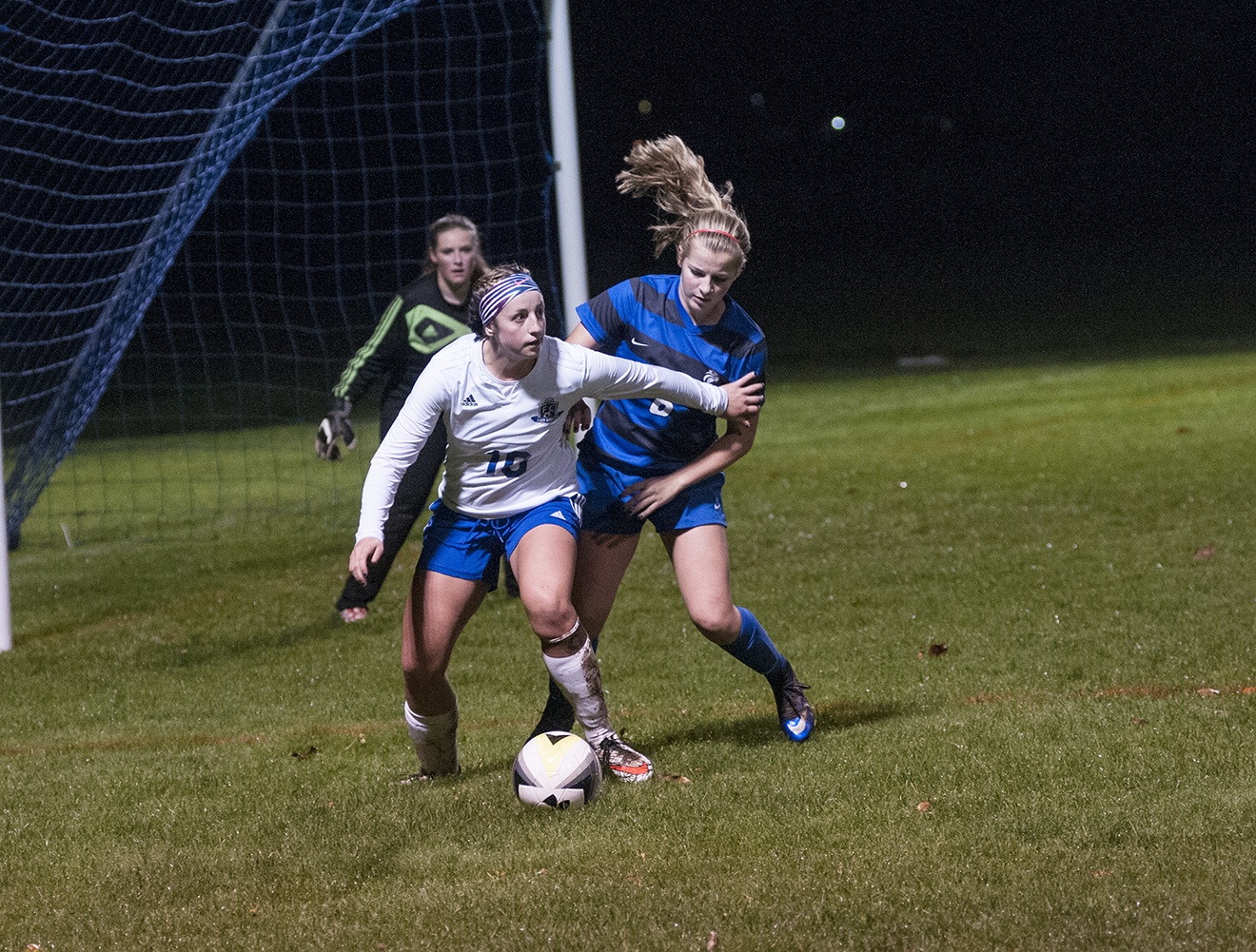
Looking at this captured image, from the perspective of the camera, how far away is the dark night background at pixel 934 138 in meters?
26.8

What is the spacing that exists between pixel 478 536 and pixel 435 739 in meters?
0.79

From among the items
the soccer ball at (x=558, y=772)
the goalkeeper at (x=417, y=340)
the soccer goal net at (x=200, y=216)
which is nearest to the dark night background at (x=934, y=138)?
the soccer goal net at (x=200, y=216)

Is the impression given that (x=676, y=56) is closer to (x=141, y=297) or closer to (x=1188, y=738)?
(x=141, y=297)

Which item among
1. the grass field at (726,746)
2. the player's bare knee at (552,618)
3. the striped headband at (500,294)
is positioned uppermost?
the striped headband at (500,294)

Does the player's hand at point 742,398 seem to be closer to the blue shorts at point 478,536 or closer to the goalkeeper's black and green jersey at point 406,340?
the blue shorts at point 478,536

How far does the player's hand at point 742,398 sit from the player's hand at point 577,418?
0.46 m

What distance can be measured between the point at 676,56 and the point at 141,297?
69.4ft

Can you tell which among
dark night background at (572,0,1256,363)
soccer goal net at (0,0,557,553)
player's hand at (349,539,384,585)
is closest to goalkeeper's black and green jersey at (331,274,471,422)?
soccer goal net at (0,0,557,553)

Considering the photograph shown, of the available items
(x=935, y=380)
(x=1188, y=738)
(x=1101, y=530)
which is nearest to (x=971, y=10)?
(x=935, y=380)

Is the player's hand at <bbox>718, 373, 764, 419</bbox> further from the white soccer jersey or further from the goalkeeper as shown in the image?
the goalkeeper

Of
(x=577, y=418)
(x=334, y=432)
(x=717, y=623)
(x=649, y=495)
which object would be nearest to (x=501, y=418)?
(x=577, y=418)

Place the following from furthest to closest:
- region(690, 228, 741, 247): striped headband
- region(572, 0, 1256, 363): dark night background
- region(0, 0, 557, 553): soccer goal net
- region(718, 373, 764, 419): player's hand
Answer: region(572, 0, 1256, 363): dark night background
region(0, 0, 557, 553): soccer goal net
region(718, 373, 764, 419): player's hand
region(690, 228, 741, 247): striped headband

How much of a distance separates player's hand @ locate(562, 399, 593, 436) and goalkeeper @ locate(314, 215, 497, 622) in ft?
8.42

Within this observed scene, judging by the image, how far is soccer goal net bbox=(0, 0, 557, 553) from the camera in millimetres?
8477
